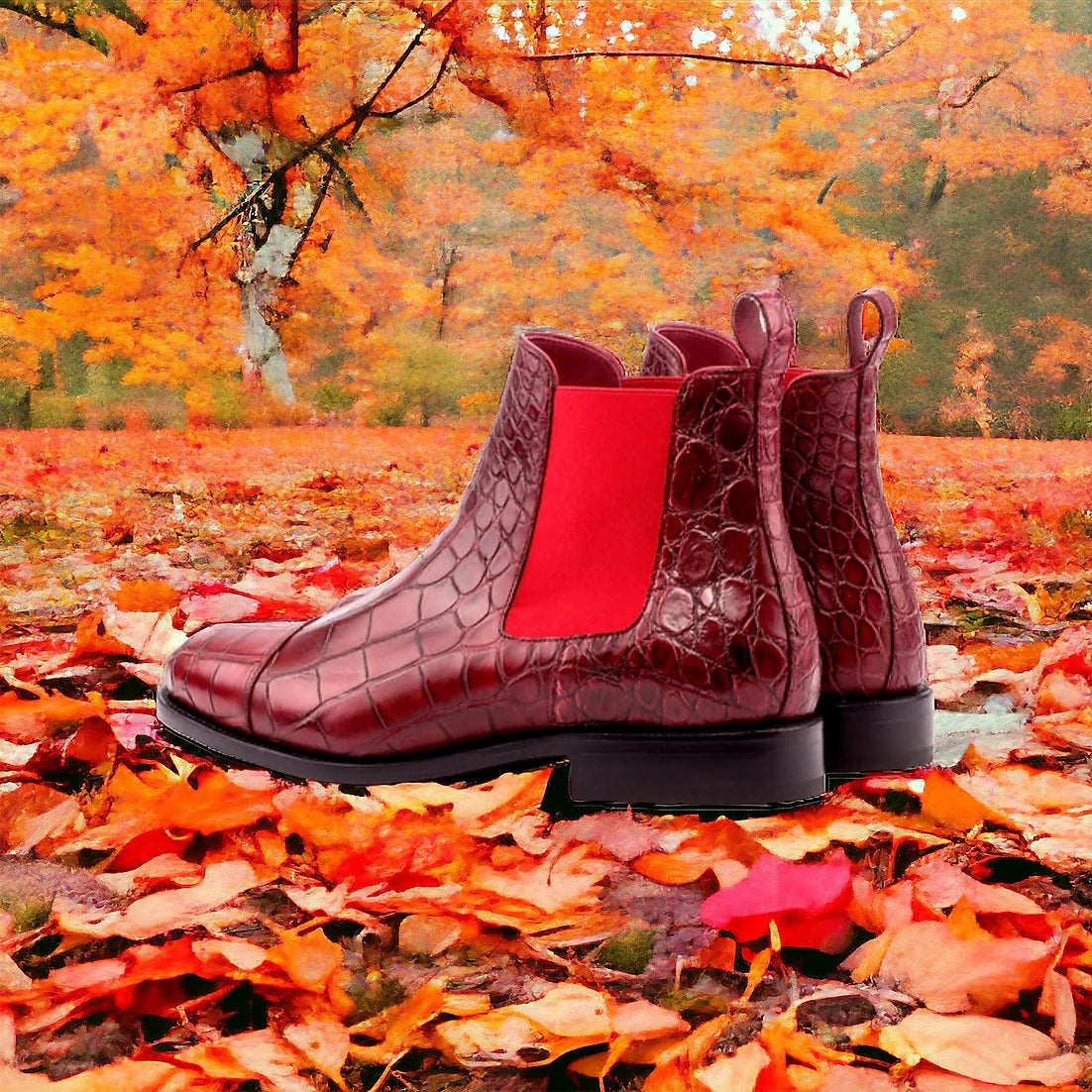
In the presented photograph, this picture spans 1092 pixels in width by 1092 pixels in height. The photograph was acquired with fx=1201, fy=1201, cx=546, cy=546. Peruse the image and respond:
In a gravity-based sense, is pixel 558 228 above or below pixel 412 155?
below

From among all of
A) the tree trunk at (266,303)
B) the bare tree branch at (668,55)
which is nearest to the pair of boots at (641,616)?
the bare tree branch at (668,55)

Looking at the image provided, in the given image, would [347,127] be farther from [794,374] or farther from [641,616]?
[641,616]

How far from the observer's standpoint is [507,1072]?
80cm

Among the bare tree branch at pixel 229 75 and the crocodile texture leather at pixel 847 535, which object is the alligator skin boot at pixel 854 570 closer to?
the crocodile texture leather at pixel 847 535

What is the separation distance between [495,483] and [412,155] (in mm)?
3621

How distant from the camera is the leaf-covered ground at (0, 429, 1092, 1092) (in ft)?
2.66

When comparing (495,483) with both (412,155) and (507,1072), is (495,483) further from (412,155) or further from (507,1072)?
(412,155)

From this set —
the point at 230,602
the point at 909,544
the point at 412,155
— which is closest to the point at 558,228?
the point at 412,155

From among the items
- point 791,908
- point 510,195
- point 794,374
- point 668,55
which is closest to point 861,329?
point 794,374

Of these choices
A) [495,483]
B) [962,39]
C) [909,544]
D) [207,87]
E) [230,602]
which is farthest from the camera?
[962,39]

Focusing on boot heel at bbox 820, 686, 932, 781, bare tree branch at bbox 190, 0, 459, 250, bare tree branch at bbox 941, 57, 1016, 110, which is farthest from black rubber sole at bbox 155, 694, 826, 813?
bare tree branch at bbox 941, 57, 1016, 110

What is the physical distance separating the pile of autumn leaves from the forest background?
3.36 m

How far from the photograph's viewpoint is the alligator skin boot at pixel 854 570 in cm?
135

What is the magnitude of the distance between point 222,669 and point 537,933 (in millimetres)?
581
